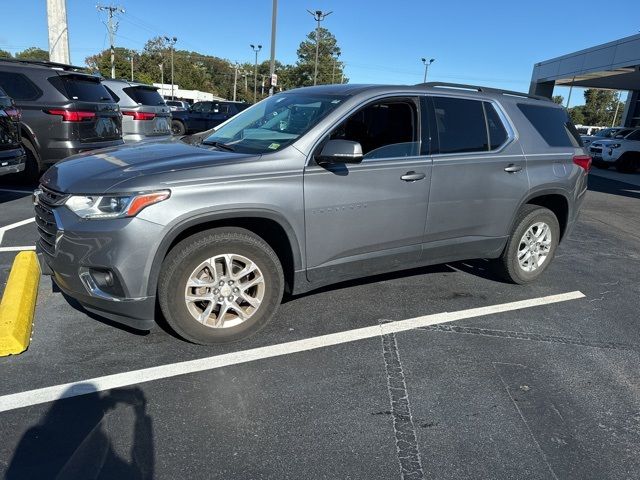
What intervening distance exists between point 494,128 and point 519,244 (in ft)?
3.77

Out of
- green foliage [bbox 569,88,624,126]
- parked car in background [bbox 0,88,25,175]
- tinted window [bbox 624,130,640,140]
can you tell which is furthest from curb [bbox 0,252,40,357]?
green foliage [bbox 569,88,624,126]

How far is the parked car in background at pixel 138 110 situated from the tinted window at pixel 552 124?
8.43m

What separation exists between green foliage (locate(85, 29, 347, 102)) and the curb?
61.7 m

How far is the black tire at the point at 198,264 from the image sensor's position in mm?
3184

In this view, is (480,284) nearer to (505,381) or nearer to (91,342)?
(505,381)

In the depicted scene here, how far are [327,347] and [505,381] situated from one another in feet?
3.93

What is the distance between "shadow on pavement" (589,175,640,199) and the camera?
43.4 feet

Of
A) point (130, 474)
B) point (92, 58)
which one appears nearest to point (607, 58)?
point (130, 474)

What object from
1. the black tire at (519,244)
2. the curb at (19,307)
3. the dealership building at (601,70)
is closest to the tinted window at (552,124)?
the black tire at (519,244)

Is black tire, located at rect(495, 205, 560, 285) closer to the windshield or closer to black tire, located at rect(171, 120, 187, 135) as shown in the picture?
the windshield

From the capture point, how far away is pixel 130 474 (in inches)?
90.2

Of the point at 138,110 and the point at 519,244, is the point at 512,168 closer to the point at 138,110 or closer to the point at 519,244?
the point at 519,244

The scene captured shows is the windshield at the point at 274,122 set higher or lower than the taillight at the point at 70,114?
higher

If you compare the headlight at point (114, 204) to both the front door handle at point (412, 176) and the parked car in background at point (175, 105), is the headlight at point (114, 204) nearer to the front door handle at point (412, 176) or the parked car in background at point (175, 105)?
the front door handle at point (412, 176)
